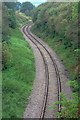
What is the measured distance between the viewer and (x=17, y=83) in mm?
31547

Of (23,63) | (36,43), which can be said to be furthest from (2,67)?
(36,43)

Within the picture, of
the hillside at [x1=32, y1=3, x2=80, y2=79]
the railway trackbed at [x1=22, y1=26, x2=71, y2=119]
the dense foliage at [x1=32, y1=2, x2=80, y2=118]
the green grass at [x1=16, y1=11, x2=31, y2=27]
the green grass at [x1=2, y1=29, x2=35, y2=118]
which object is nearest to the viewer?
the dense foliage at [x1=32, y1=2, x2=80, y2=118]

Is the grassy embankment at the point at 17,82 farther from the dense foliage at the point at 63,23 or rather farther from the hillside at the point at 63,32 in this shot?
the dense foliage at the point at 63,23

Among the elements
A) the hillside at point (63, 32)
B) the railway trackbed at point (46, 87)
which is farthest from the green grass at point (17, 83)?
the hillside at point (63, 32)

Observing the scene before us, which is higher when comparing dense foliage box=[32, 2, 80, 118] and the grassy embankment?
dense foliage box=[32, 2, 80, 118]

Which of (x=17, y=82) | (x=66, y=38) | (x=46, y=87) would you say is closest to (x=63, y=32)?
(x=66, y=38)

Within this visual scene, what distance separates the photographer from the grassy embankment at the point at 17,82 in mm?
26223

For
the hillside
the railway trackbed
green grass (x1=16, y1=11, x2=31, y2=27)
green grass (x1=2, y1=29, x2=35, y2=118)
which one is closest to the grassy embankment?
green grass (x1=2, y1=29, x2=35, y2=118)

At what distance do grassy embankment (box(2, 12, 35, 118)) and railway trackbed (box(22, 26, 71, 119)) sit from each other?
628 millimetres

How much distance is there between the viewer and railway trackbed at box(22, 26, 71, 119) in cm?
2591

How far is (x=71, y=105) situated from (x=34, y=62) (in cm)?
2191

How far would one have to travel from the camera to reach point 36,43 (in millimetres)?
57938

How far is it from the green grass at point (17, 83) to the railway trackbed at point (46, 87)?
63cm

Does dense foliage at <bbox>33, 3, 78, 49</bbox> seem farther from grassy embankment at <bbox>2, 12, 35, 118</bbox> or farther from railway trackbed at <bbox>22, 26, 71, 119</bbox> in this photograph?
grassy embankment at <bbox>2, 12, 35, 118</bbox>
